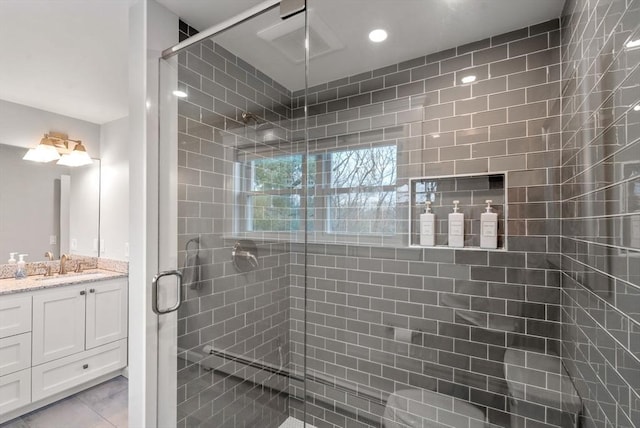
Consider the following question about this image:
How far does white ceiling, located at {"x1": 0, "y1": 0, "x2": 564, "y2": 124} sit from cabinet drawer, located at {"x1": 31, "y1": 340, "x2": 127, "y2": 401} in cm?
228

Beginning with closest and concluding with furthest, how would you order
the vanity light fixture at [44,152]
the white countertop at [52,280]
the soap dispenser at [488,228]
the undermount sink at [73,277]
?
the soap dispenser at [488,228]
the white countertop at [52,280]
the undermount sink at [73,277]
the vanity light fixture at [44,152]

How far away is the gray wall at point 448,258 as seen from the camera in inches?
56.5

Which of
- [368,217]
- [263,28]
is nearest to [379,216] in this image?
[368,217]

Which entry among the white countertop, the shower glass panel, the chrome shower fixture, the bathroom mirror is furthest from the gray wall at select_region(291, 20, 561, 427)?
the bathroom mirror

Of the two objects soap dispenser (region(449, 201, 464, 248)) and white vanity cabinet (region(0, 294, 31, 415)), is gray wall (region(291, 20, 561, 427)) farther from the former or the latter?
white vanity cabinet (region(0, 294, 31, 415))

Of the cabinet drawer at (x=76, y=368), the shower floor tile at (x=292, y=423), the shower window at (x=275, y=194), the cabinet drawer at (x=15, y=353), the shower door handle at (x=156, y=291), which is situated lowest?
the shower floor tile at (x=292, y=423)

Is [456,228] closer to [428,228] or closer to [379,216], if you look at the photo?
[428,228]

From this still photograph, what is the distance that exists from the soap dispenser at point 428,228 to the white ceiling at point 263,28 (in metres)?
0.91

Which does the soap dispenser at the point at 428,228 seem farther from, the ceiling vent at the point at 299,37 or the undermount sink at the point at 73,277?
the undermount sink at the point at 73,277

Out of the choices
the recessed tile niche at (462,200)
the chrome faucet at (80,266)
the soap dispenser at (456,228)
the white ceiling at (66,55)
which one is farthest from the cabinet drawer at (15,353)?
the soap dispenser at (456,228)

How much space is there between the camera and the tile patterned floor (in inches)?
83.4

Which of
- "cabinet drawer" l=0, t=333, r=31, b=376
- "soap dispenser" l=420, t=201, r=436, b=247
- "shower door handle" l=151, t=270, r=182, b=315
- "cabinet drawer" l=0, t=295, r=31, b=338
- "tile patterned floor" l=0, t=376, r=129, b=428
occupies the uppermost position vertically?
"soap dispenser" l=420, t=201, r=436, b=247

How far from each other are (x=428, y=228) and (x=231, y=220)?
1.18 m

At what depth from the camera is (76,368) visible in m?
2.50
